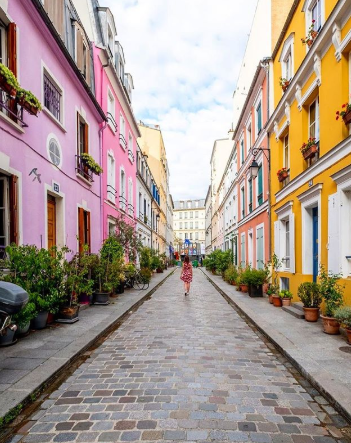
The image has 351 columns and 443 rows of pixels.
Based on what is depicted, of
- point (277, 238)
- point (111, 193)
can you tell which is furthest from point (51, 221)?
point (277, 238)

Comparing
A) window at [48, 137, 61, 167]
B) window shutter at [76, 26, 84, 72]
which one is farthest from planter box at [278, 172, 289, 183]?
window shutter at [76, 26, 84, 72]

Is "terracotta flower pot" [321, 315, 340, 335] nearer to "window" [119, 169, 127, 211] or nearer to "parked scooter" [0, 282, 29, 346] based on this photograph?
"parked scooter" [0, 282, 29, 346]

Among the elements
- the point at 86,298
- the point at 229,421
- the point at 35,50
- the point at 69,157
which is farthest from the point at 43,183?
the point at 229,421

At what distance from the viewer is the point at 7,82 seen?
20.0ft

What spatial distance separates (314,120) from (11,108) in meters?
7.39

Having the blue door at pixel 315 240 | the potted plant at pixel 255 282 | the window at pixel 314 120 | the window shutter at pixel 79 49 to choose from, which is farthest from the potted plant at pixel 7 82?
the potted plant at pixel 255 282

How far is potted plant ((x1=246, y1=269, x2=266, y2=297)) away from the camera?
12508 millimetres

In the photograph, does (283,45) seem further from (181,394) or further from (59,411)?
(59,411)

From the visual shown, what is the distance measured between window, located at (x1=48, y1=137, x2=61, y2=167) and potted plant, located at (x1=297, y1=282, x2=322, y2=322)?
682 centimetres

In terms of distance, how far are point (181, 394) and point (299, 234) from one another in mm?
7081

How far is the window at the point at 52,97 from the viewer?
8.75 metres

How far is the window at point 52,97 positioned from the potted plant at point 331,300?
24.8ft

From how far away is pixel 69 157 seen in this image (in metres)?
10.2

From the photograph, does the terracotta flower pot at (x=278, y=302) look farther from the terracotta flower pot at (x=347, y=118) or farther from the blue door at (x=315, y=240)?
the terracotta flower pot at (x=347, y=118)
